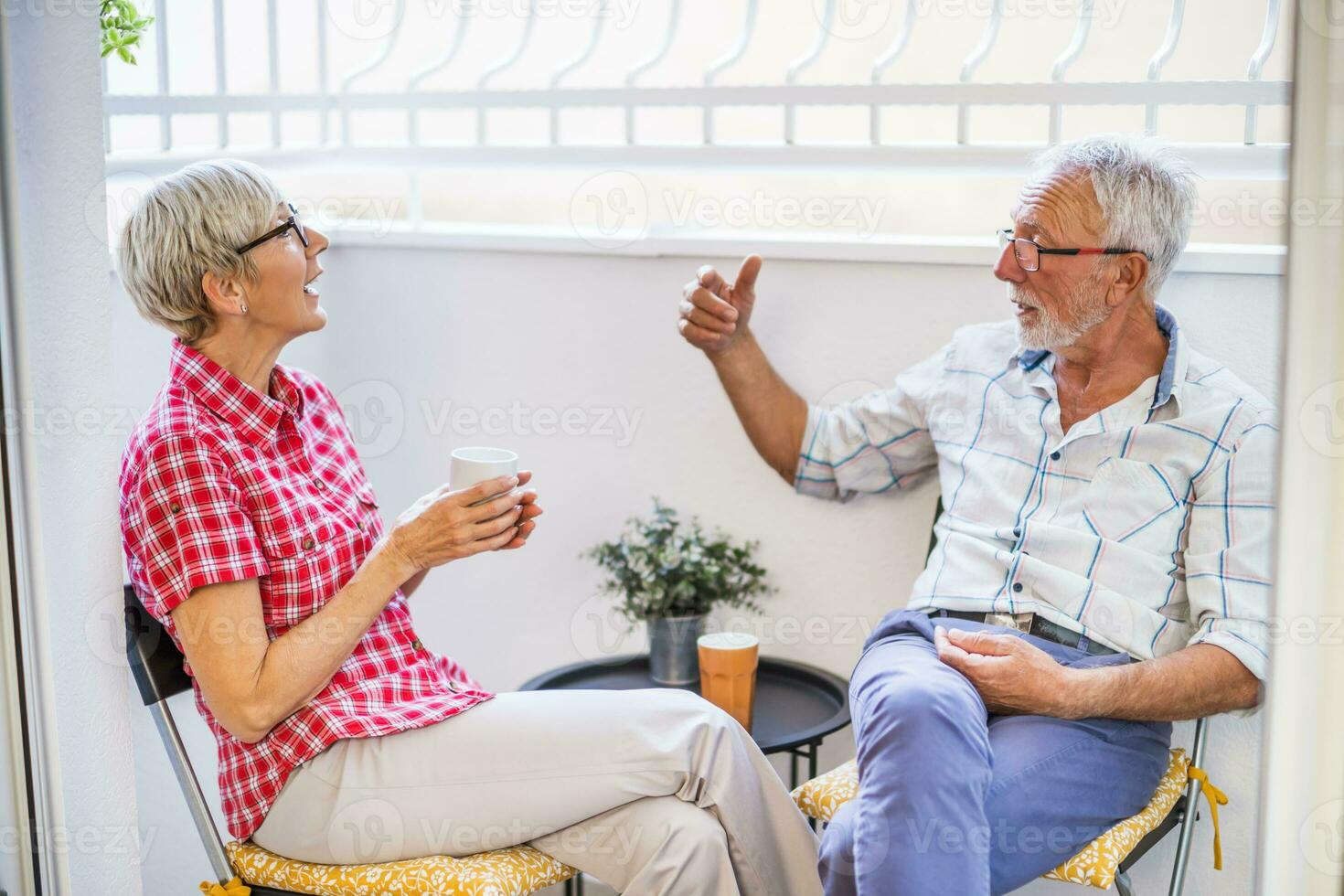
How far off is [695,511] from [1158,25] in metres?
3.52

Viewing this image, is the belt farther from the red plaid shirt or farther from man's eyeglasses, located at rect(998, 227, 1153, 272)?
the red plaid shirt

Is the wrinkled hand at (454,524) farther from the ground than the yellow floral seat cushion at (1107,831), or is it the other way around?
the wrinkled hand at (454,524)

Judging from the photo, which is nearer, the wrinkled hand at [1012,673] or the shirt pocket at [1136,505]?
the wrinkled hand at [1012,673]

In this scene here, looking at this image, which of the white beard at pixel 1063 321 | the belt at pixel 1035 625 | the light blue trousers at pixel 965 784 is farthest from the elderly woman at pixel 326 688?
the white beard at pixel 1063 321

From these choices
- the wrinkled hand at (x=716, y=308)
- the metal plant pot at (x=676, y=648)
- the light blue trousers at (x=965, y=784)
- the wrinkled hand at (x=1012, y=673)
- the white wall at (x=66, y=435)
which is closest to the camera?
the white wall at (x=66, y=435)

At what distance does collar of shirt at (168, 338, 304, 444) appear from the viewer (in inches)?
66.1

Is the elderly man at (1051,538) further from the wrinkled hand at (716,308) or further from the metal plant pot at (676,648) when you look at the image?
the metal plant pot at (676,648)

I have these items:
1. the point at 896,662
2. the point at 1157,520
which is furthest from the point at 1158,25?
the point at 896,662

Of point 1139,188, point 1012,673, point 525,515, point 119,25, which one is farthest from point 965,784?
point 119,25

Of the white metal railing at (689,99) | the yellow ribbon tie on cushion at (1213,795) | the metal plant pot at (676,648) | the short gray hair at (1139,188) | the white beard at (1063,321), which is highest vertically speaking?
the white metal railing at (689,99)

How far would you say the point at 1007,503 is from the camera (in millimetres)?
1998

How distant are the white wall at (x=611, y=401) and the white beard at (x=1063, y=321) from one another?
0.21m

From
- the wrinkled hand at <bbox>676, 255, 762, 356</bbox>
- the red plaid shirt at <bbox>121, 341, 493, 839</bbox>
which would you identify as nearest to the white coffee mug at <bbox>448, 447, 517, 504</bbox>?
the red plaid shirt at <bbox>121, 341, 493, 839</bbox>

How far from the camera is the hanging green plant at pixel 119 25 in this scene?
6.08 ft
